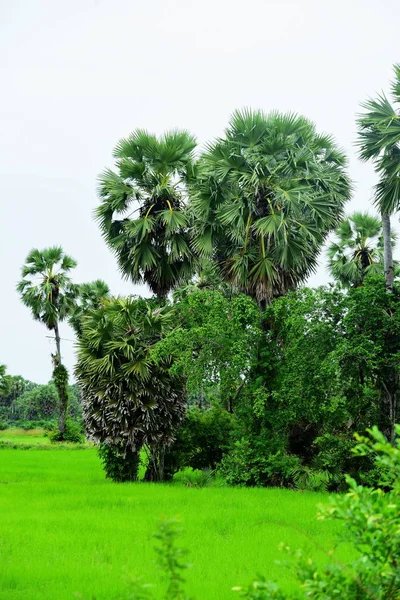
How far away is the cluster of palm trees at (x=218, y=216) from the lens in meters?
17.0

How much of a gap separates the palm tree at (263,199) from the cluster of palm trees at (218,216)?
32 mm

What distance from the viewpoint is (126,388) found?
58.4ft

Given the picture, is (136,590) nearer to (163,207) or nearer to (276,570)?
(276,570)

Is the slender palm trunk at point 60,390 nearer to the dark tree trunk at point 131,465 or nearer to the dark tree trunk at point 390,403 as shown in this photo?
the dark tree trunk at point 131,465

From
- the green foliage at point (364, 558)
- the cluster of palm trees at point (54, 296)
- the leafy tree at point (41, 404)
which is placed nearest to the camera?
the green foliage at point (364, 558)

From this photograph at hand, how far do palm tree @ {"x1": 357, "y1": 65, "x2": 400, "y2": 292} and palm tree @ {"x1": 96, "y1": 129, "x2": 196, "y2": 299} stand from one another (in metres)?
6.30

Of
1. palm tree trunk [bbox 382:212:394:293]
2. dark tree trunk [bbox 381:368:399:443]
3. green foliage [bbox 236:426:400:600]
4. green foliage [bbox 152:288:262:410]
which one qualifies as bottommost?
green foliage [bbox 236:426:400:600]

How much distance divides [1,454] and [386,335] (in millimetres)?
20500

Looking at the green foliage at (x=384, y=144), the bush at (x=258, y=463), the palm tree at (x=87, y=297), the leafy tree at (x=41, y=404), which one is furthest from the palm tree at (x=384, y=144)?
the leafy tree at (x=41, y=404)

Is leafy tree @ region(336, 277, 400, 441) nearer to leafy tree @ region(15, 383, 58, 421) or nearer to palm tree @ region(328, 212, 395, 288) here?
palm tree @ region(328, 212, 395, 288)

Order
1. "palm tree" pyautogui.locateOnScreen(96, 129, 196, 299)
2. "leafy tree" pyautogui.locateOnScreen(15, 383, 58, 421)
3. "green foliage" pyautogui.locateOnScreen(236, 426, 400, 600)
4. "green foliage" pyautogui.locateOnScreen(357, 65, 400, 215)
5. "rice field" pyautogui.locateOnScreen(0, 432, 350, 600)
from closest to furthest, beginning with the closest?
1. "green foliage" pyautogui.locateOnScreen(236, 426, 400, 600)
2. "rice field" pyautogui.locateOnScreen(0, 432, 350, 600)
3. "green foliage" pyautogui.locateOnScreen(357, 65, 400, 215)
4. "palm tree" pyautogui.locateOnScreen(96, 129, 196, 299)
5. "leafy tree" pyautogui.locateOnScreen(15, 383, 58, 421)

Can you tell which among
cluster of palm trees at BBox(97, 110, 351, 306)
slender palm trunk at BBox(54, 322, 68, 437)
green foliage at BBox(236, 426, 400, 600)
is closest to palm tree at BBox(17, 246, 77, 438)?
slender palm trunk at BBox(54, 322, 68, 437)

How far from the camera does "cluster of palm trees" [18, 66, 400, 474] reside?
17031mm

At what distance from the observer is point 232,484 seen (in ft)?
55.6
